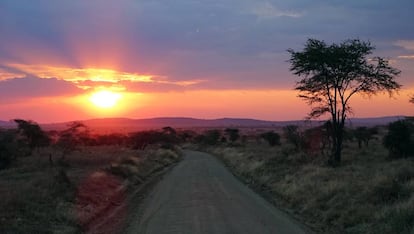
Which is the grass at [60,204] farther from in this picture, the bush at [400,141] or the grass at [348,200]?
the bush at [400,141]

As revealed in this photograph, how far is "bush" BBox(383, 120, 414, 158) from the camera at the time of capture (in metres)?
36.4

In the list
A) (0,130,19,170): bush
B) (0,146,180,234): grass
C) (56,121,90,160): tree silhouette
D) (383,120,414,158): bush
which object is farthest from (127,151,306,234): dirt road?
(0,130,19,170): bush

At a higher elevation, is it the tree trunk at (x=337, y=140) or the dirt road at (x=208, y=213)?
the tree trunk at (x=337, y=140)

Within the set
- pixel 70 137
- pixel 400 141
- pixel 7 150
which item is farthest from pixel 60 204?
pixel 400 141

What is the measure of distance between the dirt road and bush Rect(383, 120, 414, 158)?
16.2 m

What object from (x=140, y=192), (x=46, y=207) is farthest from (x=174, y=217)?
(x=140, y=192)

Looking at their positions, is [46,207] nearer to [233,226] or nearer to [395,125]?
[233,226]

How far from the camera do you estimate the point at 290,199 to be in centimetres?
2047

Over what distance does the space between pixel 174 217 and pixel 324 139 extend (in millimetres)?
30817

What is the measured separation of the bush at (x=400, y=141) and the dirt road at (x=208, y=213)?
16165mm

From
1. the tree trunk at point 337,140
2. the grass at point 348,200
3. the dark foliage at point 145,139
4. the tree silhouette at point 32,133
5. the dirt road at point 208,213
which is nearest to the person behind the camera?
the grass at point 348,200

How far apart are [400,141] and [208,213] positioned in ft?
82.2

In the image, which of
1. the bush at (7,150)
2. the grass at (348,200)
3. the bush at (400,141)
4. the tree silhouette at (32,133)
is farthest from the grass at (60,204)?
the tree silhouette at (32,133)

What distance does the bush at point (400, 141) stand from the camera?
3641cm
